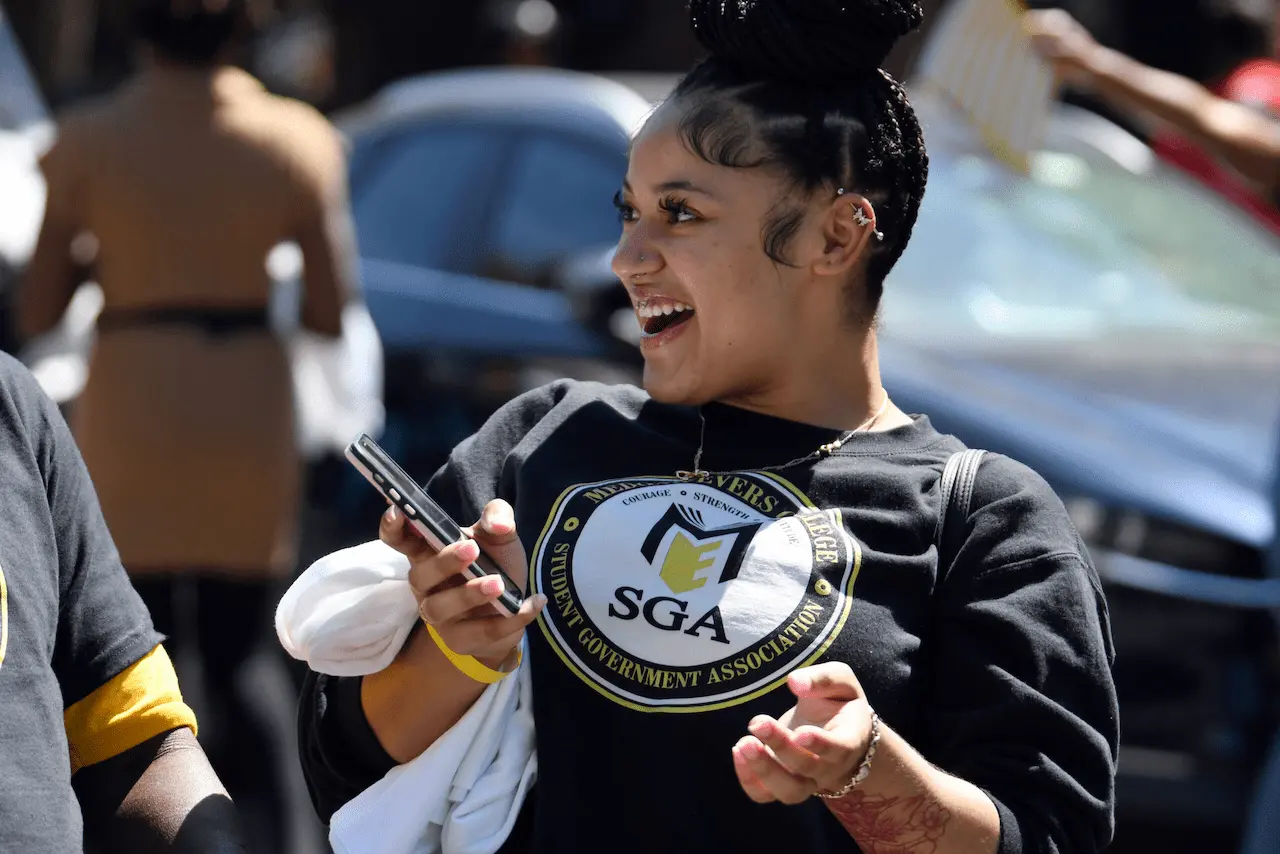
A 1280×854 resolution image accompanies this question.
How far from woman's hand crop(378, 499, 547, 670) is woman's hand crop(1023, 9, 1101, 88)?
6.14 ft

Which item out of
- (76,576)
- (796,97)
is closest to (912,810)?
(796,97)

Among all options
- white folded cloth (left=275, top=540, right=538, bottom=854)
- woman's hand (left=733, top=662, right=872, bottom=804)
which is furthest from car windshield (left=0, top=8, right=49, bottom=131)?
woman's hand (left=733, top=662, right=872, bottom=804)

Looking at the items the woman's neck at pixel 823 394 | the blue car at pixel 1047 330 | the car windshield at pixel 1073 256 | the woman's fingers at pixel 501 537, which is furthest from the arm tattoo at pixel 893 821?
the car windshield at pixel 1073 256

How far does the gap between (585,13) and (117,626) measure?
1125 centimetres

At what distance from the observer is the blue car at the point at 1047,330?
13.0 feet

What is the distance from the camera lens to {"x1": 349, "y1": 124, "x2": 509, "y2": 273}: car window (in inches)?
217

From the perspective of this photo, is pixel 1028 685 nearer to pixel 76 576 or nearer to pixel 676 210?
pixel 676 210

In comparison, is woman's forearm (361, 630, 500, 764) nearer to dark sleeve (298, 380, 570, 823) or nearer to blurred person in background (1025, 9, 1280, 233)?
dark sleeve (298, 380, 570, 823)

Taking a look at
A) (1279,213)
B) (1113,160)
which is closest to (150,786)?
(1279,213)

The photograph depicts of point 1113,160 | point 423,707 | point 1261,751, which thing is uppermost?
point 423,707

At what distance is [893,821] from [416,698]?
0.48m

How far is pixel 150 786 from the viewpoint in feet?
6.10

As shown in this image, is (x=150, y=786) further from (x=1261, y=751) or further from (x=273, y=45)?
(x=273, y=45)

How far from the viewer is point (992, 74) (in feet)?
9.11
